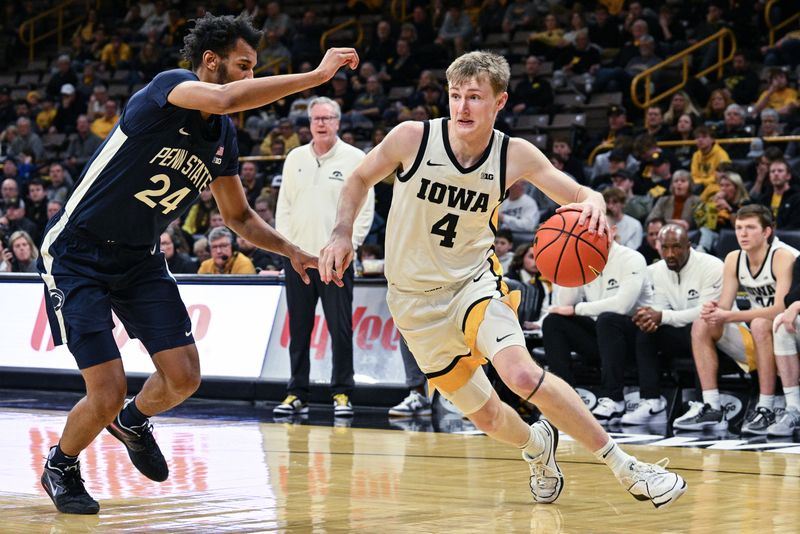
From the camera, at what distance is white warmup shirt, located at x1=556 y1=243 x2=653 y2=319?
29.9 feet

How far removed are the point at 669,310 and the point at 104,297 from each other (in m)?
5.11

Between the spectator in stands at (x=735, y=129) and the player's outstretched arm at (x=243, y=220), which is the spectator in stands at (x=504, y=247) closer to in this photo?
the spectator in stands at (x=735, y=129)

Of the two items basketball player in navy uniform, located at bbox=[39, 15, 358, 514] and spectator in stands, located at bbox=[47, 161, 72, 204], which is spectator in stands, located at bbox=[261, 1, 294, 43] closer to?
spectator in stands, located at bbox=[47, 161, 72, 204]

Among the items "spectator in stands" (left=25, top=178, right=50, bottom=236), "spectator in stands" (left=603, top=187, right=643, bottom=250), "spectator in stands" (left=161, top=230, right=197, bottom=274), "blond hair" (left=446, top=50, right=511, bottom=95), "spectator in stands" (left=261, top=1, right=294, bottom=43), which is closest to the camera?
"blond hair" (left=446, top=50, right=511, bottom=95)

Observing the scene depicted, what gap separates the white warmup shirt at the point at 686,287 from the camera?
8.90 meters

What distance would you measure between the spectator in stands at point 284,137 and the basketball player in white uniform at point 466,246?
10853 millimetres

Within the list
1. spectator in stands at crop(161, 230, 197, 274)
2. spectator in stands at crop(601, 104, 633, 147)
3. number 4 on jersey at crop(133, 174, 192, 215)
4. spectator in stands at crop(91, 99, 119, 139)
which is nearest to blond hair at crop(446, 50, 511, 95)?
number 4 on jersey at crop(133, 174, 192, 215)

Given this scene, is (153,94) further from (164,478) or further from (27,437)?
(27,437)

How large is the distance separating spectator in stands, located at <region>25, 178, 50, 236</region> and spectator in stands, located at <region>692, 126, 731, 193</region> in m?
8.00

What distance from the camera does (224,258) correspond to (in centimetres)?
1122

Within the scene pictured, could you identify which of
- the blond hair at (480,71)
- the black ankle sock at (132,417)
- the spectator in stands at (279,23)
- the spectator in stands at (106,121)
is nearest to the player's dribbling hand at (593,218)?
the blond hair at (480,71)

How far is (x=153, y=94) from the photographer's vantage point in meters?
4.88

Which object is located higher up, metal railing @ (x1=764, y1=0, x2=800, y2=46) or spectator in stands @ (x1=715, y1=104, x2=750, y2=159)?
metal railing @ (x1=764, y1=0, x2=800, y2=46)

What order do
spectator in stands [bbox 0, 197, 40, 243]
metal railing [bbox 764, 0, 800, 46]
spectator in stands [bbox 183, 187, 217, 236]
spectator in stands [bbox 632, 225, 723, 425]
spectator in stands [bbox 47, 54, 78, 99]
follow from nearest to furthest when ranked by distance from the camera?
spectator in stands [bbox 632, 225, 723, 425], spectator in stands [bbox 0, 197, 40, 243], spectator in stands [bbox 183, 187, 217, 236], metal railing [bbox 764, 0, 800, 46], spectator in stands [bbox 47, 54, 78, 99]
